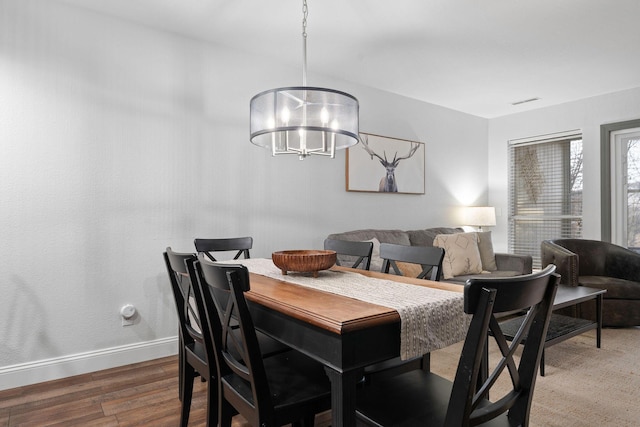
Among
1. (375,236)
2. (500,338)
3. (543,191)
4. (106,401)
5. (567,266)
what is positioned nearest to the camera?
(500,338)

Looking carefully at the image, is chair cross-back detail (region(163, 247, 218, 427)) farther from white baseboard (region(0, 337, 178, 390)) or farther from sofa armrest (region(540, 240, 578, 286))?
sofa armrest (region(540, 240, 578, 286))

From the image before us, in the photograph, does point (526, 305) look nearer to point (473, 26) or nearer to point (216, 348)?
point (216, 348)

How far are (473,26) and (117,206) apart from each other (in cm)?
292

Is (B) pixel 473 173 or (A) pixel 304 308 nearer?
(A) pixel 304 308

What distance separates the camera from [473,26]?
293 centimetres

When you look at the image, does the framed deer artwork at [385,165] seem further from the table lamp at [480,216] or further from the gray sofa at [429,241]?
the table lamp at [480,216]

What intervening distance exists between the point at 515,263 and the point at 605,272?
85 centimetres

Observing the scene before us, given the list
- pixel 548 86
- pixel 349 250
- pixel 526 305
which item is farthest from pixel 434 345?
pixel 548 86

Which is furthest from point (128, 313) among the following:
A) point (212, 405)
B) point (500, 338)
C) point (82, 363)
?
point (500, 338)

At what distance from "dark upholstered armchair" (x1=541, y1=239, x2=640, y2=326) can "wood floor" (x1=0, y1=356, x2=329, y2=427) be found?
2719 millimetres

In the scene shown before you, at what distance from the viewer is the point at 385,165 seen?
441 cm

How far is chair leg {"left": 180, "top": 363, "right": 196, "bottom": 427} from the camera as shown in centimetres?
181

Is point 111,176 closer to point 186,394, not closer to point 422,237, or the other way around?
point 186,394

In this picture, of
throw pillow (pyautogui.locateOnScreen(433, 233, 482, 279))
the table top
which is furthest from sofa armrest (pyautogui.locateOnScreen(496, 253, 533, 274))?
the table top
